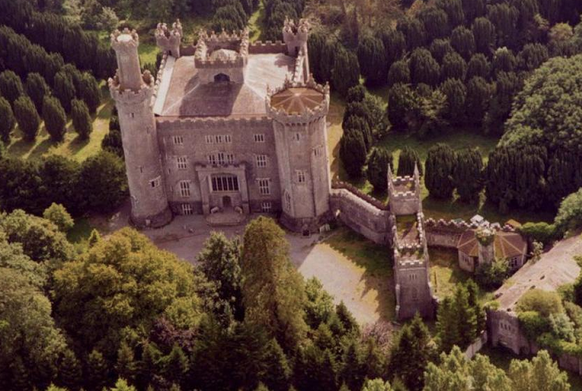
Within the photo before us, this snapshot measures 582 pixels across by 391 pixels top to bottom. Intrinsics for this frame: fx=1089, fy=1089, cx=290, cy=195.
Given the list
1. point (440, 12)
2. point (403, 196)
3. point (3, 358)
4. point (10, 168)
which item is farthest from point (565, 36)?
point (3, 358)

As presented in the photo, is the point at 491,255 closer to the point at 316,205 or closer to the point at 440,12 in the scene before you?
the point at 316,205

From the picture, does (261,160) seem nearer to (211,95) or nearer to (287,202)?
(287,202)

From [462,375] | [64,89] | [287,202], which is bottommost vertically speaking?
[462,375]

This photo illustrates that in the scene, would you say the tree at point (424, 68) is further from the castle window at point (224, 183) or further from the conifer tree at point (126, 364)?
the conifer tree at point (126, 364)

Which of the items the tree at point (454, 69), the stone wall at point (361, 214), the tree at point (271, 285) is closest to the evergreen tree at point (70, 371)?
the tree at point (271, 285)

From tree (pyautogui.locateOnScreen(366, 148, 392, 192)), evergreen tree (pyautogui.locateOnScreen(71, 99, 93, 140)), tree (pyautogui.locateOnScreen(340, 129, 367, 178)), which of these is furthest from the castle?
evergreen tree (pyautogui.locateOnScreen(71, 99, 93, 140))

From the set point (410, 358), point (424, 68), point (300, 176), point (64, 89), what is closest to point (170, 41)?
point (300, 176)
